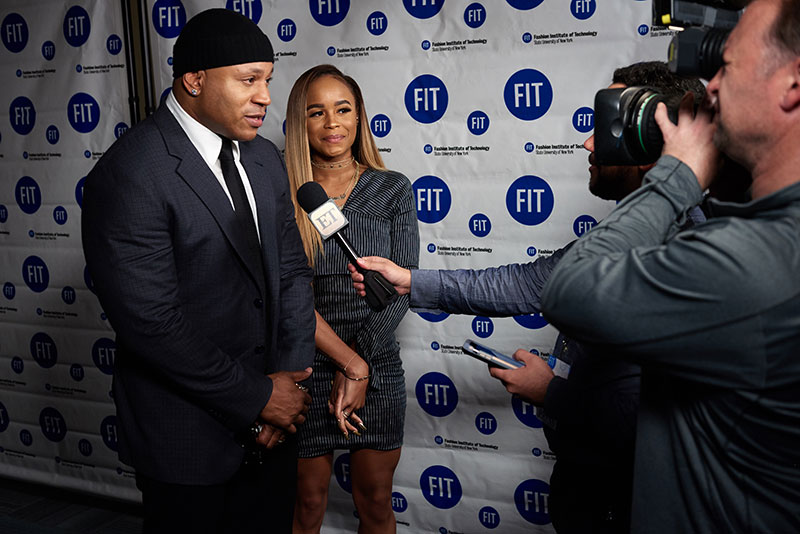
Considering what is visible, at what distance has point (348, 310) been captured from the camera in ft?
6.88

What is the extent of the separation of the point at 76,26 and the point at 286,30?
964mm

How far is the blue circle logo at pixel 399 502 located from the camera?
2656mm

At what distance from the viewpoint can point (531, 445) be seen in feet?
8.09

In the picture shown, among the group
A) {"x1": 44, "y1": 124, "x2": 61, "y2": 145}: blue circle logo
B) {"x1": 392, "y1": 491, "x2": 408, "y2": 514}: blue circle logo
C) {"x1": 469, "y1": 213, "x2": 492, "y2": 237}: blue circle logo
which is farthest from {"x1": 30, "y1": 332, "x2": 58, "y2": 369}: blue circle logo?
{"x1": 469, "y1": 213, "x2": 492, "y2": 237}: blue circle logo

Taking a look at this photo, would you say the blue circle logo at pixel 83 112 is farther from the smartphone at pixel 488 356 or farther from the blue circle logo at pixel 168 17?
the smartphone at pixel 488 356

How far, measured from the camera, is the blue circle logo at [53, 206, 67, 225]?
296cm

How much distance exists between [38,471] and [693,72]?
131 inches

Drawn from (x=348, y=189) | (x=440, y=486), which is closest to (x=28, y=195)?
(x=348, y=189)

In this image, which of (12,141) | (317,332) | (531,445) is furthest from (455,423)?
(12,141)

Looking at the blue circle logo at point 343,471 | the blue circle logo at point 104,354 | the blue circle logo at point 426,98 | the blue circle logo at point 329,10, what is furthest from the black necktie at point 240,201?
the blue circle logo at point 104,354

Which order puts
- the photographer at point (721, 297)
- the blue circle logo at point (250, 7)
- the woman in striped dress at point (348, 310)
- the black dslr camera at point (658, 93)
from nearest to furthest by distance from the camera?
1. the photographer at point (721, 297)
2. the black dslr camera at point (658, 93)
3. the woman in striped dress at point (348, 310)
4. the blue circle logo at point (250, 7)

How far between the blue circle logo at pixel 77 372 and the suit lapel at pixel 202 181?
1.86 metres

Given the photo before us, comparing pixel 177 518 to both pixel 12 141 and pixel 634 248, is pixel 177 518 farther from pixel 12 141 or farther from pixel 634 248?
pixel 12 141

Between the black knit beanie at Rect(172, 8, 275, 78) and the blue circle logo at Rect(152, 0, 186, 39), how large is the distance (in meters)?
1.24
